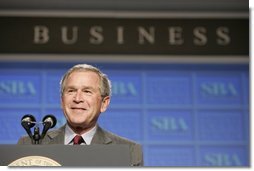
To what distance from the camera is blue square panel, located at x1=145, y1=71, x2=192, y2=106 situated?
4512 millimetres

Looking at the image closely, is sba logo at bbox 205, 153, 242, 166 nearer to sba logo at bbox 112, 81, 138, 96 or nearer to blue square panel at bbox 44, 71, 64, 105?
sba logo at bbox 112, 81, 138, 96

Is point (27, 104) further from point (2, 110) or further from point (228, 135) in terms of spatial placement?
point (228, 135)

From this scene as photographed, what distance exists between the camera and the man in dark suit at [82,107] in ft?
6.04

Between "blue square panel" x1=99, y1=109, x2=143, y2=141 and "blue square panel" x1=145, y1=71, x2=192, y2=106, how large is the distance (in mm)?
148

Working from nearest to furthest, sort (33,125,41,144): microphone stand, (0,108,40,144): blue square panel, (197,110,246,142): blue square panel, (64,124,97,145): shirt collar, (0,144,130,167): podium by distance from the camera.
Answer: (0,144,130,167): podium → (33,125,41,144): microphone stand → (64,124,97,145): shirt collar → (0,108,40,144): blue square panel → (197,110,246,142): blue square panel

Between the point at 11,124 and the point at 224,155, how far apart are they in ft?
4.69

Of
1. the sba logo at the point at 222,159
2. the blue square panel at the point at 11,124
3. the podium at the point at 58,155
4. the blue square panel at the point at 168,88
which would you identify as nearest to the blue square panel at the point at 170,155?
the sba logo at the point at 222,159

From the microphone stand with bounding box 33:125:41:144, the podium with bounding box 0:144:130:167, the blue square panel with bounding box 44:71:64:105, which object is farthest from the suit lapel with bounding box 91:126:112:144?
the blue square panel with bounding box 44:71:64:105

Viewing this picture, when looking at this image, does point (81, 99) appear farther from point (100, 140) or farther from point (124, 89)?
point (124, 89)

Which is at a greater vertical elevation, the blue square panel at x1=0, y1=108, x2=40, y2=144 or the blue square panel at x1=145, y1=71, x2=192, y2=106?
the blue square panel at x1=145, y1=71, x2=192, y2=106

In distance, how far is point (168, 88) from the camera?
451 cm

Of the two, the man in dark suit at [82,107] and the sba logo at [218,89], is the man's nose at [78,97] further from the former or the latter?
the sba logo at [218,89]


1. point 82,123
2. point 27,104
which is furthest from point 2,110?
point 82,123

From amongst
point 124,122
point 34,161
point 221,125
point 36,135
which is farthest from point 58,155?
point 221,125
